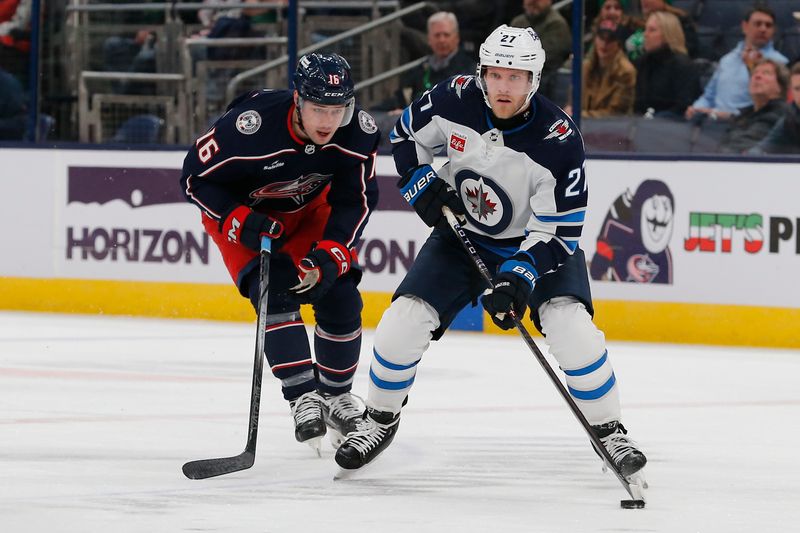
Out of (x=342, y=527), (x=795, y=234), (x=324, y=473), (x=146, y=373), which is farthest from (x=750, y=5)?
(x=342, y=527)

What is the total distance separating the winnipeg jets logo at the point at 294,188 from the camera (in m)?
4.31

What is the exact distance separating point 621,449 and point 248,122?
1350 millimetres

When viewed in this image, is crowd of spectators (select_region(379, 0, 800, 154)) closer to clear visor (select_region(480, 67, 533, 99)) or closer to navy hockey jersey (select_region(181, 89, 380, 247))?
navy hockey jersey (select_region(181, 89, 380, 247))

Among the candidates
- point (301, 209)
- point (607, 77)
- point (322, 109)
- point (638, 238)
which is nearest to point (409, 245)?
point (638, 238)

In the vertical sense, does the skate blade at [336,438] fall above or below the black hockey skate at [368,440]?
below

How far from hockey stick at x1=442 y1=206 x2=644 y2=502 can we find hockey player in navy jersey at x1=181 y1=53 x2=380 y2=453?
1.30 ft

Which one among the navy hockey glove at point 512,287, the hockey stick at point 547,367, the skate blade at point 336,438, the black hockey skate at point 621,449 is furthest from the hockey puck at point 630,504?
the skate blade at point 336,438

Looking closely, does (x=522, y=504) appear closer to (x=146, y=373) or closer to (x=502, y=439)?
(x=502, y=439)

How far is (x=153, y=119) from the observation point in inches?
328

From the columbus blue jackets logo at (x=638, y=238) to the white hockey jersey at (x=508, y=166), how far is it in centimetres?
338

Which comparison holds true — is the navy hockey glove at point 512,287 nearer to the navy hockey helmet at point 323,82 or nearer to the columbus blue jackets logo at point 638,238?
the navy hockey helmet at point 323,82

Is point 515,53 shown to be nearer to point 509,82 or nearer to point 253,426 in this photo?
point 509,82

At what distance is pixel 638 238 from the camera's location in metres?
7.35

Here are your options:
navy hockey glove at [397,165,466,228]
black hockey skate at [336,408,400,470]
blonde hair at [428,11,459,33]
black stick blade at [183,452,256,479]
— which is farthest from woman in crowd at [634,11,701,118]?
black stick blade at [183,452,256,479]
